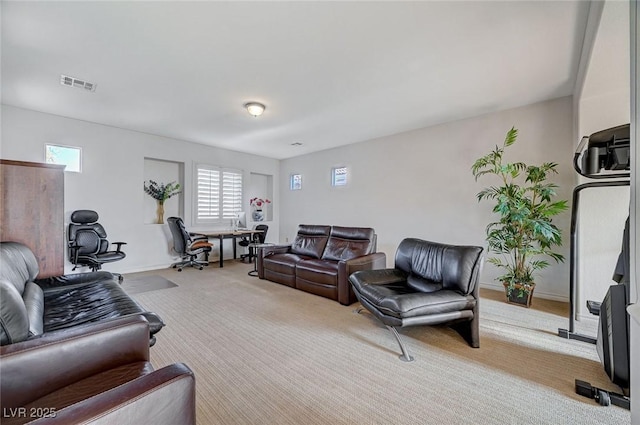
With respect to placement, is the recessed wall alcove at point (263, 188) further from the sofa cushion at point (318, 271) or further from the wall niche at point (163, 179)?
the sofa cushion at point (318, 271)

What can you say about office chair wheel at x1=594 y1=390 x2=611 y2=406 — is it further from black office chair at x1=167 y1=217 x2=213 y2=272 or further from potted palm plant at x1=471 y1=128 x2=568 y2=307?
black office chair at x1=167 y1=217 x2=213 y2=272

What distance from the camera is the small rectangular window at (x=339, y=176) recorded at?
20.7ft

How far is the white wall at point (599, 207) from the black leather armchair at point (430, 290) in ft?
5.15

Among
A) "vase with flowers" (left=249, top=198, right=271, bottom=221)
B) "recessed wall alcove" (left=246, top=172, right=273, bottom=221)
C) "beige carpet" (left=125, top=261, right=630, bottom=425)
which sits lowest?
"beige carpet" (left=125, top=261, right=630, bottom=425)

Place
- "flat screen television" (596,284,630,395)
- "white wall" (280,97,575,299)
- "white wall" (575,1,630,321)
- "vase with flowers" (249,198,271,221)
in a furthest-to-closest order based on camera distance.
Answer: "vase with flowers" (249,198,271,221) → "white wall" (280,97,575,299) → "white wall" (575,1,630,321) → "flat screen television" (596,284,630,395)

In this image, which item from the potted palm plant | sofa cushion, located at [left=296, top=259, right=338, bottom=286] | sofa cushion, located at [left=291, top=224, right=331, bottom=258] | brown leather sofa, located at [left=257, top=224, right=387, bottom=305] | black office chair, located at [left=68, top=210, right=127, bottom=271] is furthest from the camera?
sofa cushion, located at [left=291, top=224, right=331, bottom=258]

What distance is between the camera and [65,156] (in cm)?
449

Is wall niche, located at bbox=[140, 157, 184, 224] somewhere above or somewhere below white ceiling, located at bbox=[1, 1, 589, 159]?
below

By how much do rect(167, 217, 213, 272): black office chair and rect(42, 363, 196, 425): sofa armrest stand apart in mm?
4610

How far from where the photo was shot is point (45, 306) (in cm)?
204

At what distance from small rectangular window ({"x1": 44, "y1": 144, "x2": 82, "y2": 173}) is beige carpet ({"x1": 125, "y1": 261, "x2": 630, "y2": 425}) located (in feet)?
10.2

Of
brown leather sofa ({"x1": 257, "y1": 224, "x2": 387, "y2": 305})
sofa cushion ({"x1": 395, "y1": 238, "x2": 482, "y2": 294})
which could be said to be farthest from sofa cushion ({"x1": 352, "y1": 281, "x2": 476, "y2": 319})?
brown leather sofa ({"x1": 257, "y1": 224, "x2": 387, "y2": 305})

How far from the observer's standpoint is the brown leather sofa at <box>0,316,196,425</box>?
80cm

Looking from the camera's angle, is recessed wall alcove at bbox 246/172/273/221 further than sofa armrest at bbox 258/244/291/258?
Yes
